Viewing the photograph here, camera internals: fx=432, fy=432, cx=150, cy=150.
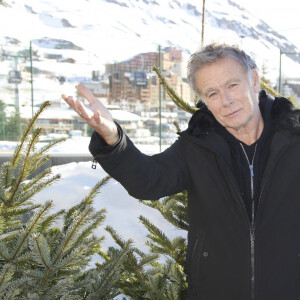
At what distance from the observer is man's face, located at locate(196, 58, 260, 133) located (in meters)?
1.93

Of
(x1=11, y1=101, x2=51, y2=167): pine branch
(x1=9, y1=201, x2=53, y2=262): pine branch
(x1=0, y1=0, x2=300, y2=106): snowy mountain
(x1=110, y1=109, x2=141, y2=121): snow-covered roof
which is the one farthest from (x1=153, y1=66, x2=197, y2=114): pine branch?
(x1=0, y1=0, x2=300, y2=106): snowy mountain

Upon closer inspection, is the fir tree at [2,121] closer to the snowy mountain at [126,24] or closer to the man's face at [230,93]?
the man's face at [230,93]

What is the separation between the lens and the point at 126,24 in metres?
160

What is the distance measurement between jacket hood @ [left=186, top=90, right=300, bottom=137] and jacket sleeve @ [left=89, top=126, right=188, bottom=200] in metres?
0.11

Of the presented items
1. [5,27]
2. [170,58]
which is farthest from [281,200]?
[5,27]

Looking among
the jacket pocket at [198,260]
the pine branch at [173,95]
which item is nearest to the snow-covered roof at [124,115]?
the pine branch at [173,95]

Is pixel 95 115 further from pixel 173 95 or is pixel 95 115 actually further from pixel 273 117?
pixel 173 95

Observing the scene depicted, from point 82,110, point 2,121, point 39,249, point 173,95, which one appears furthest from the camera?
point 2,121

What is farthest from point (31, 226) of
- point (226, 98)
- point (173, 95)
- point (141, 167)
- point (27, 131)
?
point (173, 95)

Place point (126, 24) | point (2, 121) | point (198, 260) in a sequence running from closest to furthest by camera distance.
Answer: point (198, 260)
point (2, 121)
point (126, 24)

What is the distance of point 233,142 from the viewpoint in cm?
198

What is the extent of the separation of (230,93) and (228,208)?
20.1 inches

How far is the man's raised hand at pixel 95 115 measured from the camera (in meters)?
1.57

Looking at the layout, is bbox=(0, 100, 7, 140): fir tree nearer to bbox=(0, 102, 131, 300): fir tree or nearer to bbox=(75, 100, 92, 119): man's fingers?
Result: bbox=(0, 102, 131, 300): fir tree
